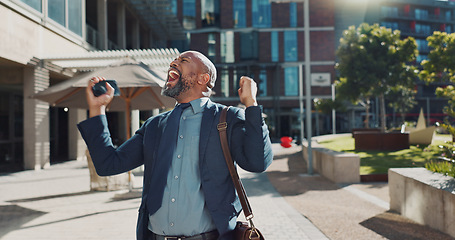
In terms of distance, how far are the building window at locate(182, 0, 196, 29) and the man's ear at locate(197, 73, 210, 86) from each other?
1541 inches

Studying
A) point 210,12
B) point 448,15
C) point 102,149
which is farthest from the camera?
point 448,15

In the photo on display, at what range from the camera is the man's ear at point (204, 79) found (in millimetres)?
1957

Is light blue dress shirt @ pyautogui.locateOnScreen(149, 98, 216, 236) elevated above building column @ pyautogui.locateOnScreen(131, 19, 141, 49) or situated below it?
below

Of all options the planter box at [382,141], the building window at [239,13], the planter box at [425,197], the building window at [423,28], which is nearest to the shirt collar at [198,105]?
the planter box at [425,197]

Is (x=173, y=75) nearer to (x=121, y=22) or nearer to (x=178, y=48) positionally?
(x=121, y=22)

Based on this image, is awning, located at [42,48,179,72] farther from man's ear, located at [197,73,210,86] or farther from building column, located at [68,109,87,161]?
man's ear, located at [197,73,210,86]

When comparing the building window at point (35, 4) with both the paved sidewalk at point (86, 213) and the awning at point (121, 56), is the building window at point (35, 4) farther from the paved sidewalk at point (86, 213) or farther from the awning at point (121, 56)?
the paved sidewalk at point (86, 213)

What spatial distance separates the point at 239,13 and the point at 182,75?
39.1m

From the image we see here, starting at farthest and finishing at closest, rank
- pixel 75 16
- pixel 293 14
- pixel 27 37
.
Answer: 1. pixel 293 14
2. pixel 75 16
3. pixel 27 37

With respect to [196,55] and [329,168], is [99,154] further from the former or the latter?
[329,168]

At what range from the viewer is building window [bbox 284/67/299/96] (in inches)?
1554

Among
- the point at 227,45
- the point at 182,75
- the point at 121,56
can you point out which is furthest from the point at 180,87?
the point at 227,45

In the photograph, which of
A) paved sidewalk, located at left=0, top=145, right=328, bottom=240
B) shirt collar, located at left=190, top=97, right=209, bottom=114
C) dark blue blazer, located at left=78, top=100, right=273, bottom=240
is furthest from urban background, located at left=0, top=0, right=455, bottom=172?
dark blue blazer, located at left=78, top=100, right=273, bottom=240

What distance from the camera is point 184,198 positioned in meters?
1.77
